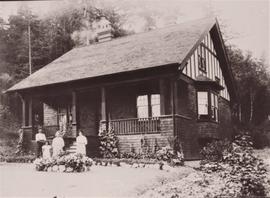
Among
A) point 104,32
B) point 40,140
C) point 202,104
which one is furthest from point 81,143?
point 104,32

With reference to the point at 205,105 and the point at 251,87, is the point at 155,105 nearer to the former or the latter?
the point at 205,105

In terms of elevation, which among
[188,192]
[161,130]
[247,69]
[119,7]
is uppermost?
[119,7]

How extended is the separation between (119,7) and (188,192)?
70.1 feet

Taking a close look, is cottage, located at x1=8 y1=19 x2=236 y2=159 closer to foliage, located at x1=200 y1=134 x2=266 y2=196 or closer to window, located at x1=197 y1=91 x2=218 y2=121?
window, located at x1=197 y1=91 x2=218 y2=121

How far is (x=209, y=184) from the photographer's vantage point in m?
8.73

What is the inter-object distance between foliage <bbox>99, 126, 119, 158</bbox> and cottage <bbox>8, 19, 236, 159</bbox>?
0.24 metres

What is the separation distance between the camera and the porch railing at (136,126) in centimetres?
1412

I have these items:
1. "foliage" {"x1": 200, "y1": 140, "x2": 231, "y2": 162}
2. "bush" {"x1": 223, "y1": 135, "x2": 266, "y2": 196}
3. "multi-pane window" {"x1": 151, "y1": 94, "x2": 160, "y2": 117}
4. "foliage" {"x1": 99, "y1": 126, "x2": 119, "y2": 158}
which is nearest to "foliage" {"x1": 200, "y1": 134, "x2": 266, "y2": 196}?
"bush" {"x1": 223, "y1": 135, "x2": 266, "y2": 196}

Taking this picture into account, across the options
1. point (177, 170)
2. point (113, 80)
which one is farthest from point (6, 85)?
Result: point (177, 170)

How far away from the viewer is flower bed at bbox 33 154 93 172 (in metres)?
10.5

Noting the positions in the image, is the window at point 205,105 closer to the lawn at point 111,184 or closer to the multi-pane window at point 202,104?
the multi-pane window at point 202,104

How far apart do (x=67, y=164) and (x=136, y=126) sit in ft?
15.1

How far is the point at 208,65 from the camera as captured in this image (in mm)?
17734

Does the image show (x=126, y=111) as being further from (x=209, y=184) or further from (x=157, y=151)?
(x=209, y=184)
